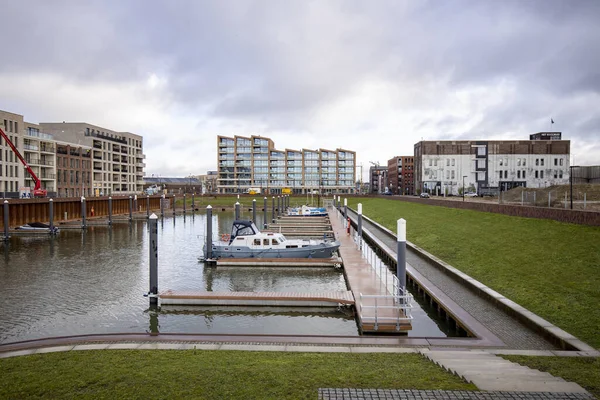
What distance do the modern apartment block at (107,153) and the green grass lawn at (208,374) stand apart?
10819 centimetres

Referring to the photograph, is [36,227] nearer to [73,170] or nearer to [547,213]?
[73,170]

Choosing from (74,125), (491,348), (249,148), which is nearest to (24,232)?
(491,348)

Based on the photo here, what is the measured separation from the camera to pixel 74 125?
120875 millimetres

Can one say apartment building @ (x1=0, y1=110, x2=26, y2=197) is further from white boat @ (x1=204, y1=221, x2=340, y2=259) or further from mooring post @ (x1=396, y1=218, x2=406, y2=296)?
mooring post @ (x1=396, y1=218, x2=406, y2=296)

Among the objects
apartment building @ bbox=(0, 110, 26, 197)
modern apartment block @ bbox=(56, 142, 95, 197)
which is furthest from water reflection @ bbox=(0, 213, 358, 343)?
modern apartment block @ bbox=(56, 142, 95, 197)

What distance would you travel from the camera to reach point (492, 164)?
385ft

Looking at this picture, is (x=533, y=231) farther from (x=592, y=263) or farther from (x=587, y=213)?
(x=592, y=263)

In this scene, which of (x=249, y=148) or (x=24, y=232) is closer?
(x=24, y=232)

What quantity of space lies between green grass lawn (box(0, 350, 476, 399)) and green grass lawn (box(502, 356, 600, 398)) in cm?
277

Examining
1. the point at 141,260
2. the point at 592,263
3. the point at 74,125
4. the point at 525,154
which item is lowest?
the point at 141,260

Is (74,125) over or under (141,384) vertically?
over

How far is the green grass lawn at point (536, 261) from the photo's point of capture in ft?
52.2

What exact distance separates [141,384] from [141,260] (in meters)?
28.6

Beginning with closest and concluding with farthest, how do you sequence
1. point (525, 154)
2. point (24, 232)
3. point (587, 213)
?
point (587, 213), point (24, 232), point (525, 154)
